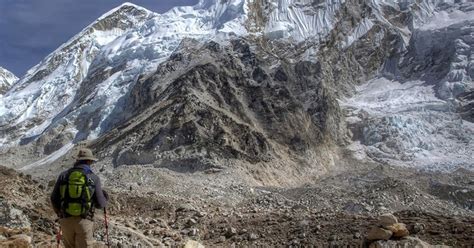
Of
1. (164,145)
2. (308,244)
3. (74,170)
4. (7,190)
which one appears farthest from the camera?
(164,145)

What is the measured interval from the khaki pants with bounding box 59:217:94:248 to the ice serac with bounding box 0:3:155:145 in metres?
69.9

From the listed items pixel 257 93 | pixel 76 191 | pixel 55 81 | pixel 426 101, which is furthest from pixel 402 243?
pixel 55 81

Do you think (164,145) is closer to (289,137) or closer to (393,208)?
(289,137)

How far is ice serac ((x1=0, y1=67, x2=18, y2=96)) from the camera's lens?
123 metres

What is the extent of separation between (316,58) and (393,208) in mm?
42629

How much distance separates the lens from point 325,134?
54.3 m

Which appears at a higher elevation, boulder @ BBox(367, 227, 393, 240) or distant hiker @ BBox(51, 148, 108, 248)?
distant hiker @ BBox(51, 148, 108, 248)

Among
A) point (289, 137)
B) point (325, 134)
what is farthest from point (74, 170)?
point (325, 134)

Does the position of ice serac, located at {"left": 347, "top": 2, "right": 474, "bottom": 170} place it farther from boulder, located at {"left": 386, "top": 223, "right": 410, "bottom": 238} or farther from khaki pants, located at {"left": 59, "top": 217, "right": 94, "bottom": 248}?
khaki pants, located at {"left": 59, "top": 217, "right": 94, "bottom": 248}

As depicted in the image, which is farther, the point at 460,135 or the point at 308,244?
the point at 460,135

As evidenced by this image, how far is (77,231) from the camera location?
7.45 meters

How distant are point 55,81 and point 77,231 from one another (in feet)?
271

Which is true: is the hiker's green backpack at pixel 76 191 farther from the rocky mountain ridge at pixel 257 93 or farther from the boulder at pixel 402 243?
the rocky mountain ridge at pixel 257 93

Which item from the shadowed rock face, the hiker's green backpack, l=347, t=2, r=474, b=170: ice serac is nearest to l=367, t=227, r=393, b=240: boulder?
the hiker's green backpack
